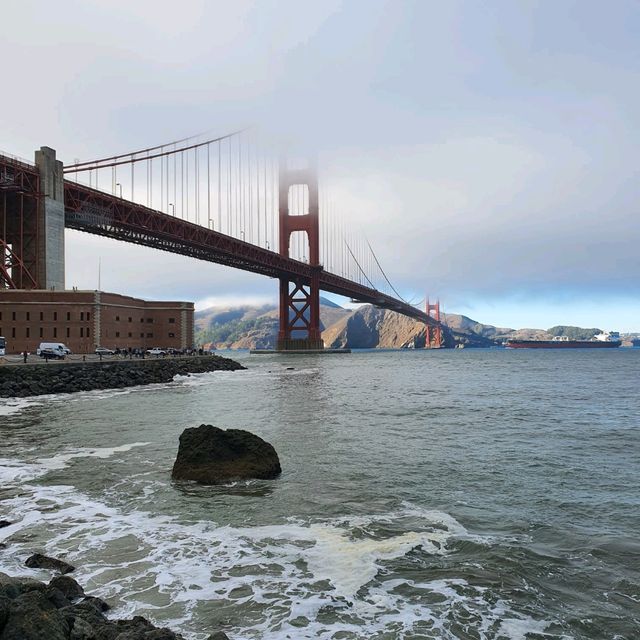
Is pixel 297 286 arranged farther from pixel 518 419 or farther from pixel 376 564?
pixel 376 564

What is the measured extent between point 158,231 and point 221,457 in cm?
5257

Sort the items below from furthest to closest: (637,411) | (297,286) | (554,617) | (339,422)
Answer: (297,286), (637,411), (339,422), (554,617)

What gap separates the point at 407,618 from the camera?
5.09 metres

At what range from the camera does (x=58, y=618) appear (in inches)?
165

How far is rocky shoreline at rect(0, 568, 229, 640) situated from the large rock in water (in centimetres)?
481

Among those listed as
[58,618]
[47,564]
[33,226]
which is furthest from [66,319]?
[58,618]

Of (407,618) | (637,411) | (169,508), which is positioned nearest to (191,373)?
(637,411)

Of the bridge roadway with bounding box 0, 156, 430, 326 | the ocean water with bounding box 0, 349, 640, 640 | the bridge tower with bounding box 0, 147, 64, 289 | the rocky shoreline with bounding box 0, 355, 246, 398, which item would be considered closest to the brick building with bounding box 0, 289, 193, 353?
the bridge tower with bounding box 0, 147, 64, 289

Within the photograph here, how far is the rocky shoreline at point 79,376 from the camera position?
87.8 feet

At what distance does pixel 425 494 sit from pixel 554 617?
416cm

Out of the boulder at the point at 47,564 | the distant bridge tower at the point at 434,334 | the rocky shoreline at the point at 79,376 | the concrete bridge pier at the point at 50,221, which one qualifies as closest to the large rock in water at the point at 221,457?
the boulder at the point at 47,564

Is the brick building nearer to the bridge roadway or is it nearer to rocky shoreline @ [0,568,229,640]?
the bridge roadway

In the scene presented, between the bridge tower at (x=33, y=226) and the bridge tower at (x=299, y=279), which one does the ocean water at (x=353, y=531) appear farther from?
the bridge tower at (x=299, y=279)

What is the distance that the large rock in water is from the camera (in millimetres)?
9941
